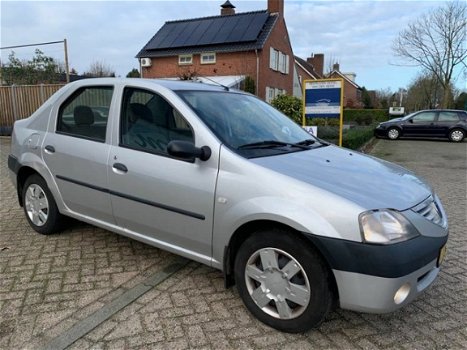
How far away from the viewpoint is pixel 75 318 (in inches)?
114

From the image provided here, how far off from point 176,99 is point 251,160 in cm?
88

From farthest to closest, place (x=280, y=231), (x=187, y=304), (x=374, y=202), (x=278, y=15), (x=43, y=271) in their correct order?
1. (x=278, y=15)
2. (x=43, y=271)
3. (x=187, y=304)
4. (x=280, y=231)
5. (x=374, y=202)

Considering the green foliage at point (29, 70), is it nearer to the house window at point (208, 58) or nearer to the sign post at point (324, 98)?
→ the house window at point (208, 58)

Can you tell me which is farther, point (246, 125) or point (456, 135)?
point (456, 135)

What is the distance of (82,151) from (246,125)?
5.18 feet

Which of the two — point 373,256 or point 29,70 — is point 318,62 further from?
point 373,256

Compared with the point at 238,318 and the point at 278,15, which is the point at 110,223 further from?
the point at 278,15

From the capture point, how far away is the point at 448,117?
18.2 metres

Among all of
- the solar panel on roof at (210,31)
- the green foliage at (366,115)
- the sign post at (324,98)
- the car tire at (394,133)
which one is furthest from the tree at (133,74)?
the sign post at (324,98)

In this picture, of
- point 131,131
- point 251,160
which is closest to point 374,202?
point 251,160

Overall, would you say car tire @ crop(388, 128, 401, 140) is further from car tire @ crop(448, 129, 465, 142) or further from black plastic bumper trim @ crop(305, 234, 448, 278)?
black plastic bumper trim @ crop(305, 234, 448, 278)

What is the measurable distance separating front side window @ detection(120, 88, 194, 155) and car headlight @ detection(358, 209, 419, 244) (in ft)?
4.74

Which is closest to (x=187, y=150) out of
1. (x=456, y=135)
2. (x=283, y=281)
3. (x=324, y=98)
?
(x=283, y=281)

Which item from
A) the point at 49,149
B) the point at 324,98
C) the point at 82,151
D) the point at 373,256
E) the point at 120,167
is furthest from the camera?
the point at 324,98
